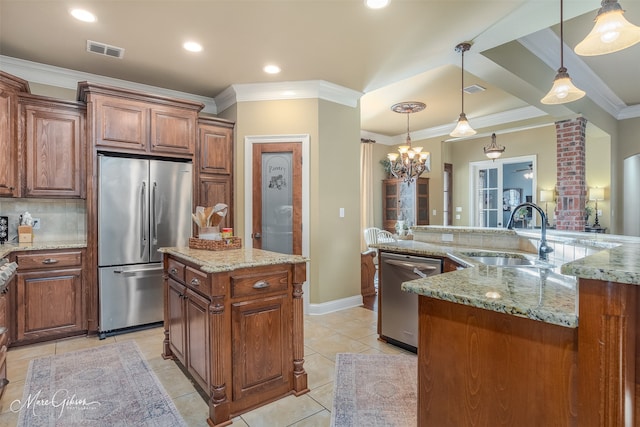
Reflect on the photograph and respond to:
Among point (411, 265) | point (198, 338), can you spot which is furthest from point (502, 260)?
point (198, 338)

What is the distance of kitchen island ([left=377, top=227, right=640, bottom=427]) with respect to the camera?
0.88m

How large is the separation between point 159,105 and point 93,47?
69 centimetres

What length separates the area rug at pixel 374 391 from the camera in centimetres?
190

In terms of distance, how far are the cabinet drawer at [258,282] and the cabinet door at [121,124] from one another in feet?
7.16

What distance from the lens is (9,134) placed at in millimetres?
2830

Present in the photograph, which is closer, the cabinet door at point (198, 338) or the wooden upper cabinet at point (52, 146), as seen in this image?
the cabinet door at point (198, 338)

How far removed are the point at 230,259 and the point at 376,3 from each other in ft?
6.62

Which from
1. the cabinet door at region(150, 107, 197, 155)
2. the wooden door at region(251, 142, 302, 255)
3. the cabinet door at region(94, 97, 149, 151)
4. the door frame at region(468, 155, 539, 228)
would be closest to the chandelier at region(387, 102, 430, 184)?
the wooden door at region(251, 142, 302, 255)

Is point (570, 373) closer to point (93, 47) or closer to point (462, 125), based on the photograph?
point (462, 125)

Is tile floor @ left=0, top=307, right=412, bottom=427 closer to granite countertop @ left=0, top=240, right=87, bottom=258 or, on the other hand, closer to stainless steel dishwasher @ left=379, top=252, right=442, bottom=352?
stainless steel dishwasher @ left=379, top=252, right=442, bottom=352

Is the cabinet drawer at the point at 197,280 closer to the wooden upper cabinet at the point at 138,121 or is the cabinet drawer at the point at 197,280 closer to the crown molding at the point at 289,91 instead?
the wooden upper cabinet at the point at 138,121

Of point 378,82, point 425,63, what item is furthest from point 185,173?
point 425,63

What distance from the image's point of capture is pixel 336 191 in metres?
4.03

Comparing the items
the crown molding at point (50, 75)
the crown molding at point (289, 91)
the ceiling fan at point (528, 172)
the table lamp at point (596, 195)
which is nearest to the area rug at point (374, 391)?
the crown molding at point (289, 91)
